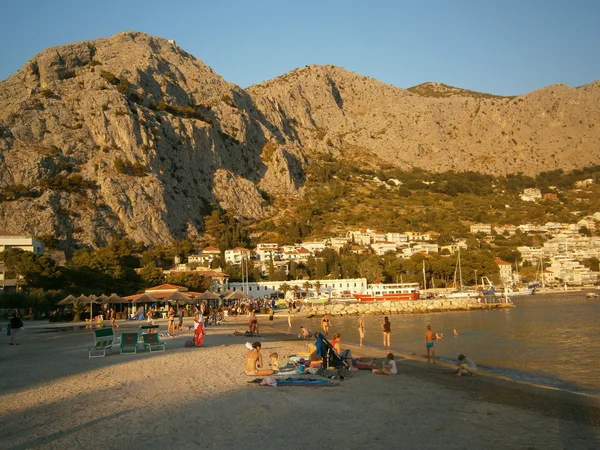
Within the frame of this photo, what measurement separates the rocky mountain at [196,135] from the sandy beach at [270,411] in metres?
65.1

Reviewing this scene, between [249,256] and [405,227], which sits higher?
[405,227]

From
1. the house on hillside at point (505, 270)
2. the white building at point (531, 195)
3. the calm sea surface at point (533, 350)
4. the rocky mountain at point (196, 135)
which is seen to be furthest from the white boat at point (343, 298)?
the white building at point (531, 195)

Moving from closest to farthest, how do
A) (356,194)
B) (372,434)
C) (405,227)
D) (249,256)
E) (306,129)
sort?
1. (372,434)
2. (249,256)
3. (405,227)
4. (356,194)
5. (306,129)

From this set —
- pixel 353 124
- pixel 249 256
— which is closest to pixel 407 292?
pixel 249 256

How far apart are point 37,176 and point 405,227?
71.1 m

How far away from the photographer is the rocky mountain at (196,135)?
77.2 meters

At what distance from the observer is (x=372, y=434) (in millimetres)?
6883

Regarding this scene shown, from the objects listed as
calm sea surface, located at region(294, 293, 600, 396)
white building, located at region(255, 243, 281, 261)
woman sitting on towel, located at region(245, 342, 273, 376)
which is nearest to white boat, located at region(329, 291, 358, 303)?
white building, located at region(255, 243, 281, 261)

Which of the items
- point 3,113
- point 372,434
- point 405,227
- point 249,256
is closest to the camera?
point 372,434

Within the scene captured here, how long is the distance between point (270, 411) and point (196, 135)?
9830 cm

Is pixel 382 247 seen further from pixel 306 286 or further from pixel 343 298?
pixel 343 298

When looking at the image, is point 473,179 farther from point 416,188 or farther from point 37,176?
point 37,176

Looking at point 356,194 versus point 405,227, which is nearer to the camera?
point 405,227

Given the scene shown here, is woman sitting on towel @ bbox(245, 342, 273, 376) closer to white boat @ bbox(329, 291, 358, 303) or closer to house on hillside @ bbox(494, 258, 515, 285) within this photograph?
white boat @ bbox(329, 291, 358, 303)
